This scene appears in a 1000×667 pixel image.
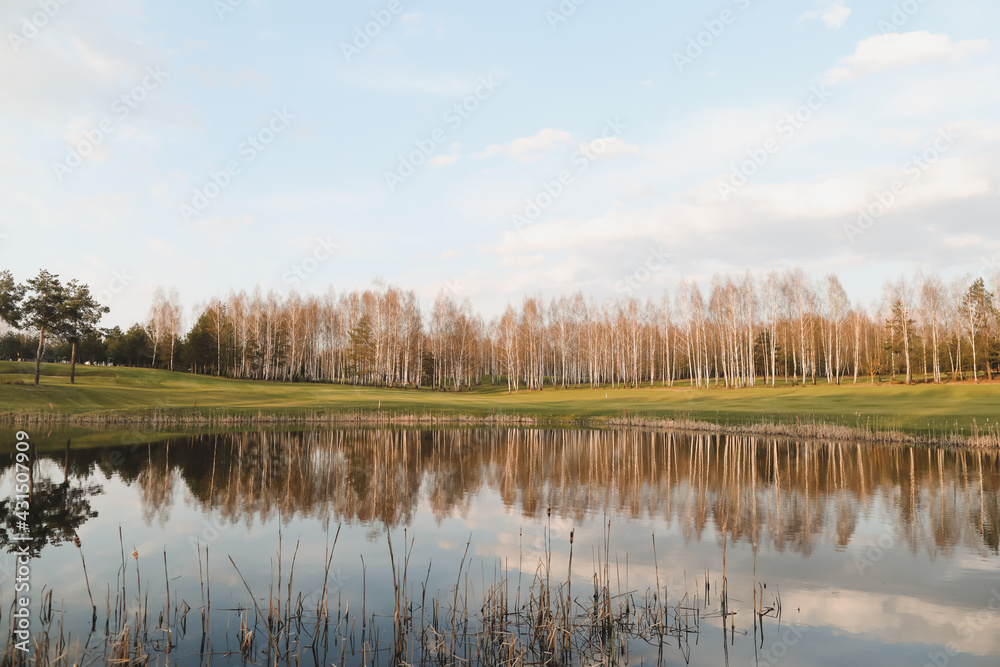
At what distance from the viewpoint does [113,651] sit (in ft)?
22.0

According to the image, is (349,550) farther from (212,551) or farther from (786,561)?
(786,561)

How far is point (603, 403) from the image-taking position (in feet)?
175

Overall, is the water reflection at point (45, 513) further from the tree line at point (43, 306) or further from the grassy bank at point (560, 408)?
the tree line at point (43, 306)

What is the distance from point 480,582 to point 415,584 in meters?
1.19

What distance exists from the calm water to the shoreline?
463 centimetres

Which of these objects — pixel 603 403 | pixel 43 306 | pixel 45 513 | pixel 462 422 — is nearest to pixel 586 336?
pixel 603 403

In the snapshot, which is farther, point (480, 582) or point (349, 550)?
point (349, 550)

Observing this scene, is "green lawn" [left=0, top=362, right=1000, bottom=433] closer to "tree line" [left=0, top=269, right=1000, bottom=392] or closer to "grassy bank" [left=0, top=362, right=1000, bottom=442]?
"grassy bank" [left=0, top=362, right=1000, bottom=442]

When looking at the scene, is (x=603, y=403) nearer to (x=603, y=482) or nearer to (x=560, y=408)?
A: (x=560, y=408)

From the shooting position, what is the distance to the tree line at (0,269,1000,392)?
70.8 m

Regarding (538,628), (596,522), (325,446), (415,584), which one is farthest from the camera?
(325,446)

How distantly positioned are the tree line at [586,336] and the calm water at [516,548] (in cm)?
5318

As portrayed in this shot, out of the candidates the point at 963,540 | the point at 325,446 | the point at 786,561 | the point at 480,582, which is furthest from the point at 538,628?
the point at 325,446

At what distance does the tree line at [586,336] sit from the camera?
232 feet
